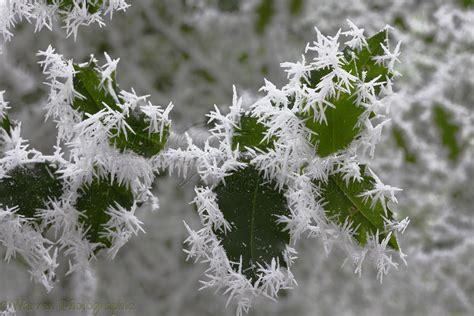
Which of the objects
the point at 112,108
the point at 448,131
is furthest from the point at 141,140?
the point at 448,131

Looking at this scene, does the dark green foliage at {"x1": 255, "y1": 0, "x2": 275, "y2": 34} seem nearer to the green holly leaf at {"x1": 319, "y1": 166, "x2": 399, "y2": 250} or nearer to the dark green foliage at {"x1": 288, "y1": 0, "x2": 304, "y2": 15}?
the dark green foliage at {"x1": 288, "y1": 0, "x2": 304, "y2": 15}

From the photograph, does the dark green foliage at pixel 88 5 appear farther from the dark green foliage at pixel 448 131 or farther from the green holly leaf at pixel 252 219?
the dark green foliage at pixel 448 131

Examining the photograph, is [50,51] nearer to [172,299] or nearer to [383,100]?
[383,100]

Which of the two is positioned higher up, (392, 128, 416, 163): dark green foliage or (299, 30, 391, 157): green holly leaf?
(392, 128, 416, 163): dark green foliage

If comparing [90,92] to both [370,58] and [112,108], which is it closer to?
[112,108]

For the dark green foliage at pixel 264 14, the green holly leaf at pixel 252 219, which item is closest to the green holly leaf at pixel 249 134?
the green holly leaf at pixel 252 219

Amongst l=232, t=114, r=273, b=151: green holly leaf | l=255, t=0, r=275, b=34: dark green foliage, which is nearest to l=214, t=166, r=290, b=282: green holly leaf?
l=232, t=114, r=273, b=151: green holly leaf
